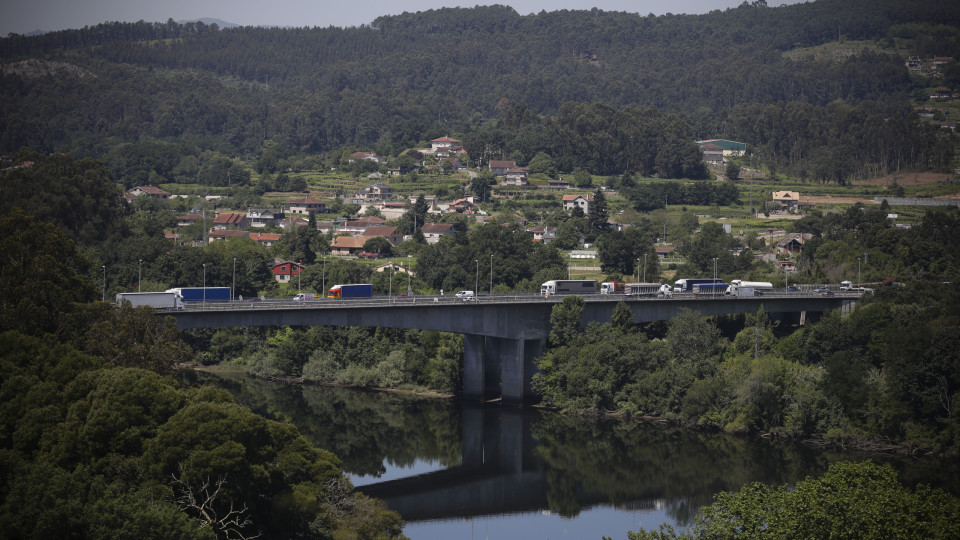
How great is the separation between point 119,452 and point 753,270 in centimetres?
6034

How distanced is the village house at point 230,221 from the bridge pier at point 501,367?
46.7 m

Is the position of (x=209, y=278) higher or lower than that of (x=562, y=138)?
lower

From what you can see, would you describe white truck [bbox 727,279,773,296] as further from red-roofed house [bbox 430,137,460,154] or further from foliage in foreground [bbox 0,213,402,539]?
red-roofed house [bbox 430,137,460,154]

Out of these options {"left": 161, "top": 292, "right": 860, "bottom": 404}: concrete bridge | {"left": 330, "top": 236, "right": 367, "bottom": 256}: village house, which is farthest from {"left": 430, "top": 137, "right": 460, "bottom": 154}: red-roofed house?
{"left": 161, "top": 292, "right": 860, "bottom": 404}: concrete bridge

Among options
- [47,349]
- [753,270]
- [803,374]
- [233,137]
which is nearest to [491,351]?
[803,374]

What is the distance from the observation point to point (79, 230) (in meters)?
77.8

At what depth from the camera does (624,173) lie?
405ft

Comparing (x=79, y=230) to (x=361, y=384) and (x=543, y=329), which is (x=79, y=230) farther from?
(x=543, y=329)

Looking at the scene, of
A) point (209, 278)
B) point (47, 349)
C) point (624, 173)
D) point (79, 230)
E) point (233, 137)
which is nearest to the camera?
point (47, 349)

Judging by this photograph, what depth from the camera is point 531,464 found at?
149ft

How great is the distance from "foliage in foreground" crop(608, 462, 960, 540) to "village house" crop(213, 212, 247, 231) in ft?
254

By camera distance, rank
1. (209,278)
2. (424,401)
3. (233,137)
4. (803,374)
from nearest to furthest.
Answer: (803,374) < (424,401) < (209,278) < (233,137)

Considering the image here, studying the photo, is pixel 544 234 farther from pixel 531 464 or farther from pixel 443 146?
pixel 531 464

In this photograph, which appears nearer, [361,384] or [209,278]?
[361,384]
